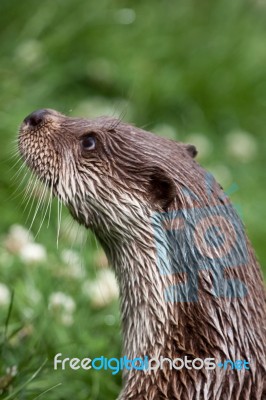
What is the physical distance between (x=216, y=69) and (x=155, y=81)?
1.23 feet

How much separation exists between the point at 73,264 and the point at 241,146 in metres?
2.25

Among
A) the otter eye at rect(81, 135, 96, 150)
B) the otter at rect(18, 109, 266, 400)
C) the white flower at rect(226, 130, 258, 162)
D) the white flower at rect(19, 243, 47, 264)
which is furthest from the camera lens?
the white flower at rect(226, 130, 258, 162)

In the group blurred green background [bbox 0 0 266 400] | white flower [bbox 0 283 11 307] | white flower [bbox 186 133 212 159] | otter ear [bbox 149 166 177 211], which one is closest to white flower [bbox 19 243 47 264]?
blurred green background [bbox 0 0 266 400]

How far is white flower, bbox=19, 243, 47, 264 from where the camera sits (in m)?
3.61

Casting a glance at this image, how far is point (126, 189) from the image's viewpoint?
267 centimetres

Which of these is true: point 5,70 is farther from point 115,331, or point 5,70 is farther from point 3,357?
point 3,357

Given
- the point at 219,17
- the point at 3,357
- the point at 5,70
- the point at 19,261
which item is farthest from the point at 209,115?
the point at 3,357

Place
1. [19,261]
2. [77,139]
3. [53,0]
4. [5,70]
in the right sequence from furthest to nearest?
[53,0], [5,70], [19,261], [77,139]

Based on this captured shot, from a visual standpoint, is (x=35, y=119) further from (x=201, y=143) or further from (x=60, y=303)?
(x=201, y=143)

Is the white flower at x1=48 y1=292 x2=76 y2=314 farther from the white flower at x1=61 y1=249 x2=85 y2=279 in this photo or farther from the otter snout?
the otter snout

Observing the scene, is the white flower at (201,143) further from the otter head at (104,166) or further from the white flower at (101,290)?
the otter head at (104,166)

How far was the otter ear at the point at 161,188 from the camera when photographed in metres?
2.60

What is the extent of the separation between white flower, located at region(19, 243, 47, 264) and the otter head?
0.85 m

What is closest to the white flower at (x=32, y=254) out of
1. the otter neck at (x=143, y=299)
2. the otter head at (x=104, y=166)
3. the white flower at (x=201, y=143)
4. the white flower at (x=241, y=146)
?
the otter head at (x=104, y=166)
